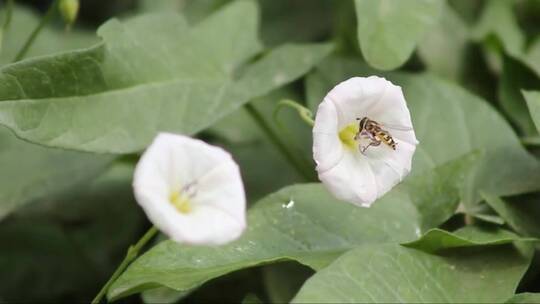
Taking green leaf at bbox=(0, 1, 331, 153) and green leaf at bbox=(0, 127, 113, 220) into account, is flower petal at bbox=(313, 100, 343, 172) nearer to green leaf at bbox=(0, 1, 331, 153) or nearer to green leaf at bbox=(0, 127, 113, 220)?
green leaf at bbox=(0, 1, 331, 153)

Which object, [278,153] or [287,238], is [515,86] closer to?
[278,153]

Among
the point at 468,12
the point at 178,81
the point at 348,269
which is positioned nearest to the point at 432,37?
the point at 468,12

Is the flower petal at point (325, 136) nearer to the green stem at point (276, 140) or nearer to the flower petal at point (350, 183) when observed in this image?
the flower petal at point (350, 183)

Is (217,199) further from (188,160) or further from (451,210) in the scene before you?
(451,210)

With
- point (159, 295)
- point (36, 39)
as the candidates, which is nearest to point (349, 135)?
point (159, 295)

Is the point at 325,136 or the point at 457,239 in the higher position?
the point at 325,136

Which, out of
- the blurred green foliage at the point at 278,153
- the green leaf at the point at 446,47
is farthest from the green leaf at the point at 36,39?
the green leaf at the point at 446,47

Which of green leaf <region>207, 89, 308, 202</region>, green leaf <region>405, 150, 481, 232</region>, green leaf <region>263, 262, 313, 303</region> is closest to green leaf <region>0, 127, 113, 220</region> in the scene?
green leaf <region>207, 89, 308, 202</region>
